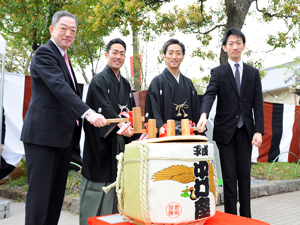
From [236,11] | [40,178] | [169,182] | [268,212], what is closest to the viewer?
[169,182]

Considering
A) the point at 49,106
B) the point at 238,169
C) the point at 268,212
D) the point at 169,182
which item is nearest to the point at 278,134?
the point at 268,212

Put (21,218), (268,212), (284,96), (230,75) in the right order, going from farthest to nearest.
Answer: (284,96) < (268,212) < (21,218) < (230,75)

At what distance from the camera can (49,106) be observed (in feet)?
7.29

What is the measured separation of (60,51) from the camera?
2.43 m

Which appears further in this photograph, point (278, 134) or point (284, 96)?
point (284, 96)

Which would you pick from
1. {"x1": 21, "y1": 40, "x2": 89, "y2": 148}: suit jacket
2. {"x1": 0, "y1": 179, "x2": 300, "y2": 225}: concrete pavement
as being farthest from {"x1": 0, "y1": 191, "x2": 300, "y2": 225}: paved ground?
{"x1": 21, "y1": 40, "x2": 89, "y2": 148}: suit jacket

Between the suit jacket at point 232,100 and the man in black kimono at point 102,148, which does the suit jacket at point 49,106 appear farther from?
the suit jacket at point 232,100

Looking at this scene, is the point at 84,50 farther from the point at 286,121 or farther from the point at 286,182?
the point at 286,182

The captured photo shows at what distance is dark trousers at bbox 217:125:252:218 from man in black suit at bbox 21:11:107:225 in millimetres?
1447

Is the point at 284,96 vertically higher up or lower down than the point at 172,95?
higher up

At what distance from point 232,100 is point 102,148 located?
1.33m

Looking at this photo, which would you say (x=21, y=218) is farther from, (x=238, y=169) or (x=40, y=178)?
(x=238, y=169)

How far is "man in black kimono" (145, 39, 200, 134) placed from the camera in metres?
2.82

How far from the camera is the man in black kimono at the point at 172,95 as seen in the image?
2.82 m
